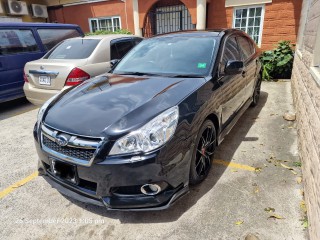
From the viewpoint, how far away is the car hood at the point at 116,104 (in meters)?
2.06

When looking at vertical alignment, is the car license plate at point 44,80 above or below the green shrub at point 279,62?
above

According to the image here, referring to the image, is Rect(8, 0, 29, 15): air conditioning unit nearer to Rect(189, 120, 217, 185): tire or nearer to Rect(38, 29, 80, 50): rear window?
Rect(38, 29, 80, 50): rear window

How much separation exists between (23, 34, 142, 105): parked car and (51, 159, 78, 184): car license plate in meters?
2.35

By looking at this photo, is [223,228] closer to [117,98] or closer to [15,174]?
[117,98]

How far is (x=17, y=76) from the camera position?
5.49 meters

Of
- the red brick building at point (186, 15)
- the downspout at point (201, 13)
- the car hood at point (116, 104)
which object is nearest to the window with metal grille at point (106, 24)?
the red brick building at point (186, 15)

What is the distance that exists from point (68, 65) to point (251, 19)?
715cm

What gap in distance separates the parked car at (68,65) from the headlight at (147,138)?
8.99 ft

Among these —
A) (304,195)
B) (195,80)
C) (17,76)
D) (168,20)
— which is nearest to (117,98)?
(195,80)

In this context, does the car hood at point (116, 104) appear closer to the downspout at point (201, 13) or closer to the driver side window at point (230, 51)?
the driver side window at point (230, 51)

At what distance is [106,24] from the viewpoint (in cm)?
1248

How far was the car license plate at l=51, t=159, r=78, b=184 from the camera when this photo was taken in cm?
213

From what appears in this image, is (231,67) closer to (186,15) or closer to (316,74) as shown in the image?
(316,74)

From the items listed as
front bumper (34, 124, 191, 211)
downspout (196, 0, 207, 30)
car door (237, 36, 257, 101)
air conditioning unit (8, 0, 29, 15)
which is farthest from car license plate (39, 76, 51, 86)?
air conditioning unit (8, 0, 29, 15)
